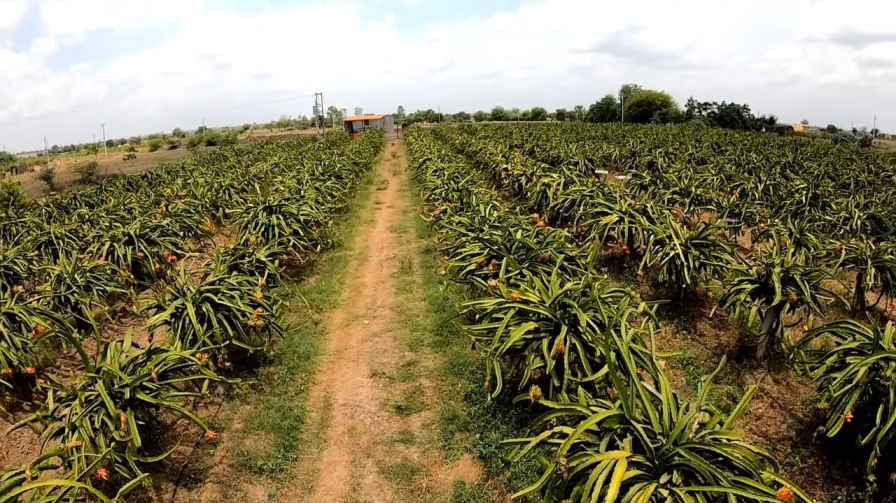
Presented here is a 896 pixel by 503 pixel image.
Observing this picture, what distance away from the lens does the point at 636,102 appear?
59000mm

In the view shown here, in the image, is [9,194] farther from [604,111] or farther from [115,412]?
[604,111]

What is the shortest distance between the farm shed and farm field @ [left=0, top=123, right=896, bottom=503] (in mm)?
37320

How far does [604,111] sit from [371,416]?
65.0 meters

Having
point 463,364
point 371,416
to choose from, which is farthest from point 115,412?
point 463,364

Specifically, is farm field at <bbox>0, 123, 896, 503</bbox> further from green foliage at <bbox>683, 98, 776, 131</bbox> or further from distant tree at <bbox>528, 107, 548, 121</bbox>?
distant tree at <bbox>528, 107, 548, 121</bbox>

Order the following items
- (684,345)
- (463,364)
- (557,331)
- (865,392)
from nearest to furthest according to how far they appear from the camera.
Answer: (865,392), (557,331), (463,364), (684,345)

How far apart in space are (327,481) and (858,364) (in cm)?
433

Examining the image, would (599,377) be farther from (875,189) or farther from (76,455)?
(875,189)

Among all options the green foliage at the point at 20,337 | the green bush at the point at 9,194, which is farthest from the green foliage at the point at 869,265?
the green bush at the point at 9,194

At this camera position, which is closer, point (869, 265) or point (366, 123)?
point (869, 265)

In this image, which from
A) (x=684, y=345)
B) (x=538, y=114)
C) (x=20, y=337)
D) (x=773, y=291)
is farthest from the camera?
(x=538, y=114)

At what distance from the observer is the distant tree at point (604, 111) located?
61.6 m

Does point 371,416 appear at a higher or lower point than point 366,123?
lower

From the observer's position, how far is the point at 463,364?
5574mm
